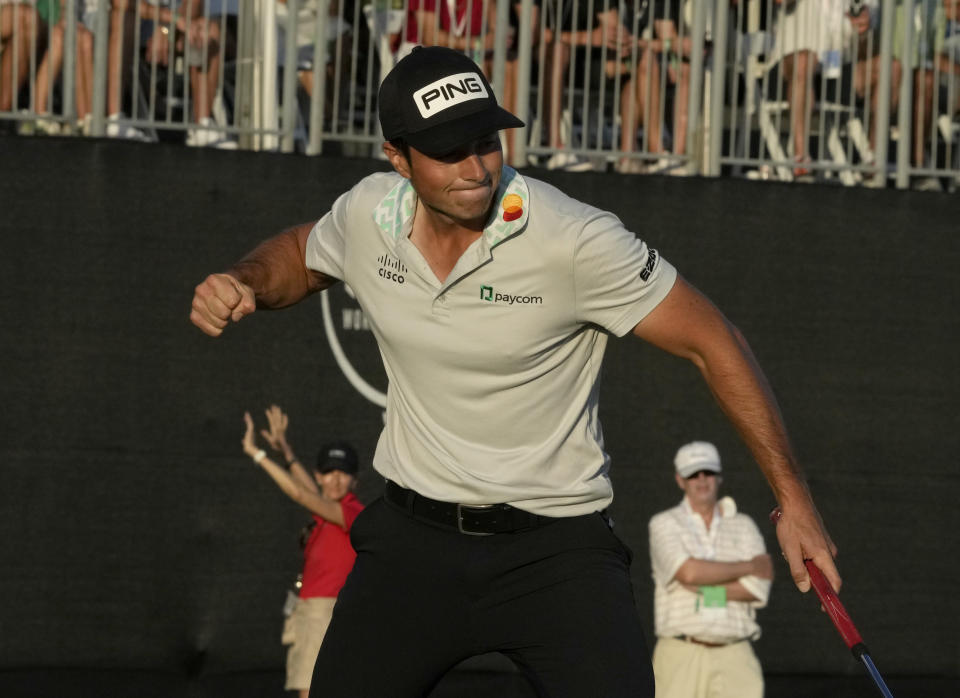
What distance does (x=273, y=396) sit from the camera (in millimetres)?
8688

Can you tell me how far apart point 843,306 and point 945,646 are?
2.02 metres

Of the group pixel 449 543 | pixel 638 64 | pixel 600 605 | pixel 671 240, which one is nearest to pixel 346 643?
pixel 449 543

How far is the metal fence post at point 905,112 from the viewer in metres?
9.55

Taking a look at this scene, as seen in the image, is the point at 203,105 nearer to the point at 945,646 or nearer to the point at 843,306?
the point at 843,306

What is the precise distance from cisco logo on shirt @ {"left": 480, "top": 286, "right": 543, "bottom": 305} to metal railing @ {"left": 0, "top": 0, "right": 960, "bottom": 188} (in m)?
5.25

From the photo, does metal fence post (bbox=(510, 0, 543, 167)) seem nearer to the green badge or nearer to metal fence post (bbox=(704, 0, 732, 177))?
metal fence post (bbox=(704, 0, 732, 177))

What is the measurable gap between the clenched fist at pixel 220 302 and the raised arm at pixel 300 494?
13.8 ft

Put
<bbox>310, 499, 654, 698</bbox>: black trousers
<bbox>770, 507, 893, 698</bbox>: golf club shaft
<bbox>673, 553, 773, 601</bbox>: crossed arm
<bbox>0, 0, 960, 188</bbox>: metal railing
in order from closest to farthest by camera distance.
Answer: <bbox>770, 507, 893, 698</bbox>: golf club shaft < <bbox>310, 499, 654, 698</bbox>: black trousers < <bbox>673, 553, 773, 601</bbox>: crossed arm < <bbox>0, 0, 960, 188</bbox>: metal railing

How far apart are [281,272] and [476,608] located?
3.48 feet

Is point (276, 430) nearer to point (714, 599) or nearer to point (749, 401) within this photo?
point (714, 599)

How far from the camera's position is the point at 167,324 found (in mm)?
8633

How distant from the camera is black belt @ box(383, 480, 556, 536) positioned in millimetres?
4027

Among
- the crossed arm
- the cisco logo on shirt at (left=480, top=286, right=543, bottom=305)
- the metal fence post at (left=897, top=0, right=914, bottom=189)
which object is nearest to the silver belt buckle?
the cisco logo on shirt at (left=480, top=286, right=543, bottom=305)

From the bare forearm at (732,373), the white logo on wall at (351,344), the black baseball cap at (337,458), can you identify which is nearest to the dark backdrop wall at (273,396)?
the white logo on wall at (351,344)
